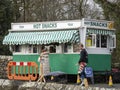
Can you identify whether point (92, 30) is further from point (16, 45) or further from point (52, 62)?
point (16, 45)

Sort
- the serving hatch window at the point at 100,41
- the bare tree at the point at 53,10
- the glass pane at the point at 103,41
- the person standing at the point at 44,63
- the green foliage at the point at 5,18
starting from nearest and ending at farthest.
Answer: the person standing at the point at 44,63 < the serving hatch window at the point at 100,41 < the glass pane at the point at 103,41 < the green foliage at the point at 5,18 < the bare tree at the point at 53,10

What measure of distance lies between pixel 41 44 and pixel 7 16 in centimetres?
1266

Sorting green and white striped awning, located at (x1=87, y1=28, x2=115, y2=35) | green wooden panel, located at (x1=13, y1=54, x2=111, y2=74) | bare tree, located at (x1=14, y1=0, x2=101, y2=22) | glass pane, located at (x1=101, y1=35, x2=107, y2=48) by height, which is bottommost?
green wooden panel, located at (x1=13, y1=54, x2=111, y2=74)

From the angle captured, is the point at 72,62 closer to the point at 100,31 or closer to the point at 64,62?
the point at 64,62

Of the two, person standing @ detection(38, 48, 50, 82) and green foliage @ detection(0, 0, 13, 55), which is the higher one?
green foliage @ detection(0, 0, 13, 55)

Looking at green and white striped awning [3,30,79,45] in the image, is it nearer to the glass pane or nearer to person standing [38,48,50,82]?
person standing [38,48,50,82]

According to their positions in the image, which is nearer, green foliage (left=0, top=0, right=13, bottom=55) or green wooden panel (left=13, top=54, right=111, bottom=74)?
green wooden panel (left=13, top=54, right=111, bottom=74)

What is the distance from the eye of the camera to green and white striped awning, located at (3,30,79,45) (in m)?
21.7

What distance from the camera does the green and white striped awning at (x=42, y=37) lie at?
21.7m

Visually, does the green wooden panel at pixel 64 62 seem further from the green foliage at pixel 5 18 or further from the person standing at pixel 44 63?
the green foliage at pixel 5 18

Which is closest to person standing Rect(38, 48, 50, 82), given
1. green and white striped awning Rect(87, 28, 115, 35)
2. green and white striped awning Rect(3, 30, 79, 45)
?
green and white striped awning Rect(3, 30, 79, 45)

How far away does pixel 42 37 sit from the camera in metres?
22.9

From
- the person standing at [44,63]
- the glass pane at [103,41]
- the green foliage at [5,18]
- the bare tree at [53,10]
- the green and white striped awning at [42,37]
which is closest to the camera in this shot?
the person standing at [44,63]

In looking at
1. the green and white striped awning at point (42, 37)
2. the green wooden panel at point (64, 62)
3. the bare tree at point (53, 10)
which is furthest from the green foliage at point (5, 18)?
the green wooden panel at point (64, 62)
